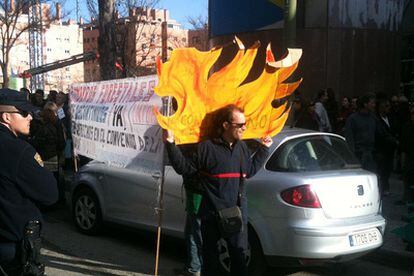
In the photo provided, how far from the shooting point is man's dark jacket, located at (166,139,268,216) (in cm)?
384

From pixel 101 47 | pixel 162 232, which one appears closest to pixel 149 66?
pixel 101 47

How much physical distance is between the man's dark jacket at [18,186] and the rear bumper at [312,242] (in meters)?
2.40

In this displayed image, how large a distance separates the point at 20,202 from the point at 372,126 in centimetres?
601

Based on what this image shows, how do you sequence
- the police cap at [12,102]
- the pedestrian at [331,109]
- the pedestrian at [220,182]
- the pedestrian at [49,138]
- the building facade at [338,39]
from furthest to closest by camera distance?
the building facade at [338,39] < the pedestrian at [331,109] < the pedestrian at [49,138] < the pedestrian at [220,182] < the police cap at [12,102]

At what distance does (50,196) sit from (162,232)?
9.68 ft

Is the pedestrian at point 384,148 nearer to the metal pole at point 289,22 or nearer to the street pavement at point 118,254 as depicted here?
the street pavement at point 118,254

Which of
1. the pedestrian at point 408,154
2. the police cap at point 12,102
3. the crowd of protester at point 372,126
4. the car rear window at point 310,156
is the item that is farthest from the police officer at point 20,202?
the pedestrian at point 408,154

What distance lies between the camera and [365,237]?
4.81 meters

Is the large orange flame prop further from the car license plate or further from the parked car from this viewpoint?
the car license plate

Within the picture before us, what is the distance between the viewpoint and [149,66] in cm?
2775

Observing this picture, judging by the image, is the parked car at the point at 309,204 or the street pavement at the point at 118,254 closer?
the parked car at the point at 309,204

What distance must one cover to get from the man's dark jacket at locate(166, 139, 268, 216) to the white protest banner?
78cm

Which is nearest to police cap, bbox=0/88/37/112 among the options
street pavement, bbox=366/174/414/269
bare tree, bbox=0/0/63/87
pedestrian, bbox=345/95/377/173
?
street pavement, bbox=366/174/414/269

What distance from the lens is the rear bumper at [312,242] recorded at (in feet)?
14.9
